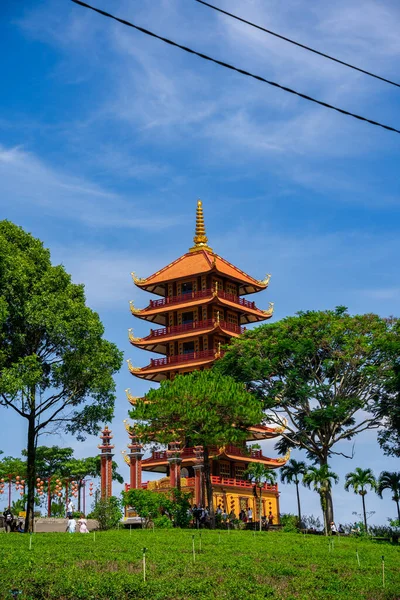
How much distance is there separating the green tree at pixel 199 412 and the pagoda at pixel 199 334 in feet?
38.8

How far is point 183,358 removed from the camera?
6103 centimetres

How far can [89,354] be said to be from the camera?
40.8 metres

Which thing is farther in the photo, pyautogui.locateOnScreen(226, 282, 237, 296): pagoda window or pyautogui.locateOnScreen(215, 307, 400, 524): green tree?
pyautogui.locateOnScreen(226, 282, 237, 296): pagoda window

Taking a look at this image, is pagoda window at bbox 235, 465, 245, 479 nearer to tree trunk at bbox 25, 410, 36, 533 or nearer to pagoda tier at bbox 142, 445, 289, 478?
pagoda tier at bbox 142, 445, 289, 478

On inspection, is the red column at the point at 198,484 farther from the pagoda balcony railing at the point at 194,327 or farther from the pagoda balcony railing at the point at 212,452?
the pagoda balcony railing at the point at 194,327

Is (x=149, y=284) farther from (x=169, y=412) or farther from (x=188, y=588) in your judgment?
(x=188, y=588)

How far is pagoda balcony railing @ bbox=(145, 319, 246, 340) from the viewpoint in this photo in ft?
198

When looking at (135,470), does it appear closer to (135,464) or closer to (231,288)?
(135,464)

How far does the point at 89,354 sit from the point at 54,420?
3.51 metres

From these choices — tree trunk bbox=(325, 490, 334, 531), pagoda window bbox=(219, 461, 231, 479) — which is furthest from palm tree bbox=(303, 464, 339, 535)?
pagoda window bbox=(219, 461, 231, 479)

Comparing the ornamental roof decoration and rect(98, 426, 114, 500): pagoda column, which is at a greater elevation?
the ornamental roof decoration

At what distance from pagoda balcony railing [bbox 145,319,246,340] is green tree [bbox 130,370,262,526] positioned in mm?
17241

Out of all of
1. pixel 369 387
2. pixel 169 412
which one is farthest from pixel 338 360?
pixel 169 412

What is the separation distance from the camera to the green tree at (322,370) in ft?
156
